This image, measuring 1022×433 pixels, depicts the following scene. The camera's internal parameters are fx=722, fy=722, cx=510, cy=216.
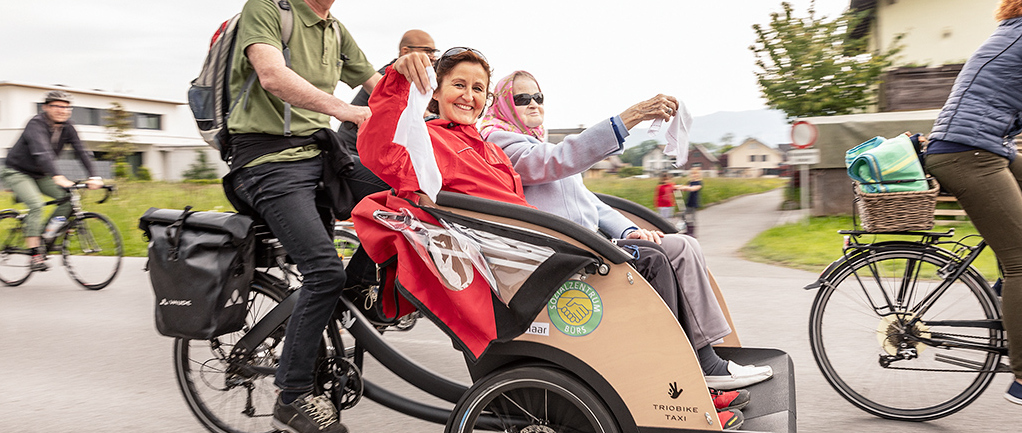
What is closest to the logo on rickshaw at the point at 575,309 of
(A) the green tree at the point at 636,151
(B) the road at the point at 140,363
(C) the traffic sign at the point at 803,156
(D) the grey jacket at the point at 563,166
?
(D) the grey jacket at the point at 563,166

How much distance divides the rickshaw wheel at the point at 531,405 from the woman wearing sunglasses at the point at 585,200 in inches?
20.2

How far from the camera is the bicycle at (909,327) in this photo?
127 inches

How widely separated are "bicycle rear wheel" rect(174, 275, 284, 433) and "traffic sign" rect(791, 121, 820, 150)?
9232 mm

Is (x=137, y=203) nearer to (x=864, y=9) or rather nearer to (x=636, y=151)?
(x=636, y=151)

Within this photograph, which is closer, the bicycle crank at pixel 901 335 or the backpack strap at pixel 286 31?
the backpack strap at pixel 286 31

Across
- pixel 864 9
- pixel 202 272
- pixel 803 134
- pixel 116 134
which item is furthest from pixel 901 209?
pixel 116 134

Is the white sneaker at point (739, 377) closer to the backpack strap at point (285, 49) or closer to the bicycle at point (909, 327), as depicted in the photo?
the bicycle at point (909, 327)

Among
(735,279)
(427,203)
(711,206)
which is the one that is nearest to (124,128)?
(711,206)

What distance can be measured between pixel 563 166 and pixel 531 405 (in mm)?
915

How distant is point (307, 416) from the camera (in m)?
2.73

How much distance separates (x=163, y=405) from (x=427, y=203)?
2.40 meters

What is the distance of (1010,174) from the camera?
9.87 ft

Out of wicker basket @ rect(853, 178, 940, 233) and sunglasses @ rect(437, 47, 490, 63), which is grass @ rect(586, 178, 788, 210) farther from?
sunglasses @ rect(437, 47, 490, 63)

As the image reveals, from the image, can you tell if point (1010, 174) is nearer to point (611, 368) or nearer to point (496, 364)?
point (611, 368)
